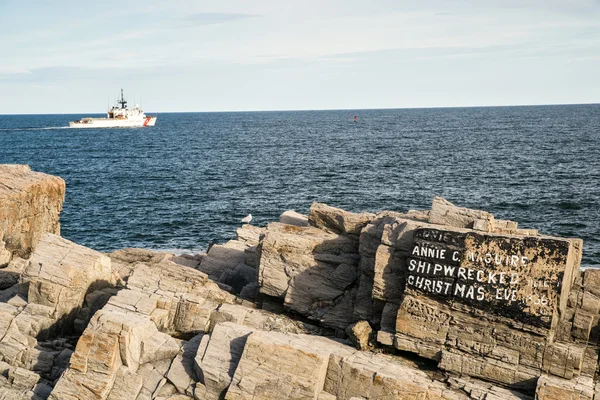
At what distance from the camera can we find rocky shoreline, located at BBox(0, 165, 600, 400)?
1495cm

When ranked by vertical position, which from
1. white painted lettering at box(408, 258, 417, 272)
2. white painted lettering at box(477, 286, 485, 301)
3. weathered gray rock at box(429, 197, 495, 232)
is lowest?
white painted lettering at box(477, 286, 485, 301)

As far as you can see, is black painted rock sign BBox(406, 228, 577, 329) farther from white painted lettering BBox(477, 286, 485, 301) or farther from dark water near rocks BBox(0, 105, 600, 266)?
dark water near rocks BBox(0, 105, 600, 266)

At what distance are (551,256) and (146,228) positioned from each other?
38610 millimetres

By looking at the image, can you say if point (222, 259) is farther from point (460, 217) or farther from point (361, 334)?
point (460, 217)

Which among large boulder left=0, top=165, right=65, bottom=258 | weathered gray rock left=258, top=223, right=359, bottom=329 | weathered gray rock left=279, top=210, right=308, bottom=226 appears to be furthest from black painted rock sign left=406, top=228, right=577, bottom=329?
large boulder left=0, top=165, right=65, bottom=258

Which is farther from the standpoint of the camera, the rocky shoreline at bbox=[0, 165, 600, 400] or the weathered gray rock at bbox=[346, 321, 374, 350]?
the weathered gray rock at bbox=[346, 321, 374, 350]

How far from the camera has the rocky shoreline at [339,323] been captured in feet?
49.0

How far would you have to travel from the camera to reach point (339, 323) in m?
18.3

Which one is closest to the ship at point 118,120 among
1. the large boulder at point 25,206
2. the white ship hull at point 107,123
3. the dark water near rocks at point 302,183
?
the white ship hull at point 107,123

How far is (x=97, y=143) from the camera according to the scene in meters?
139

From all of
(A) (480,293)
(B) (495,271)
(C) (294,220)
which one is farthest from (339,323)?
(C) (294,220)

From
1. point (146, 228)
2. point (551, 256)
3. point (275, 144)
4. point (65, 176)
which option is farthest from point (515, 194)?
point (275, 144)

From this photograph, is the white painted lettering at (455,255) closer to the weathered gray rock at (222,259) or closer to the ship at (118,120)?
the weathered gray rock at (222,259)

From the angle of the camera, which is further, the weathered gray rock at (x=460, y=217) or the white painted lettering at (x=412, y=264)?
the weathered gray rock at (x=460, y=217)
